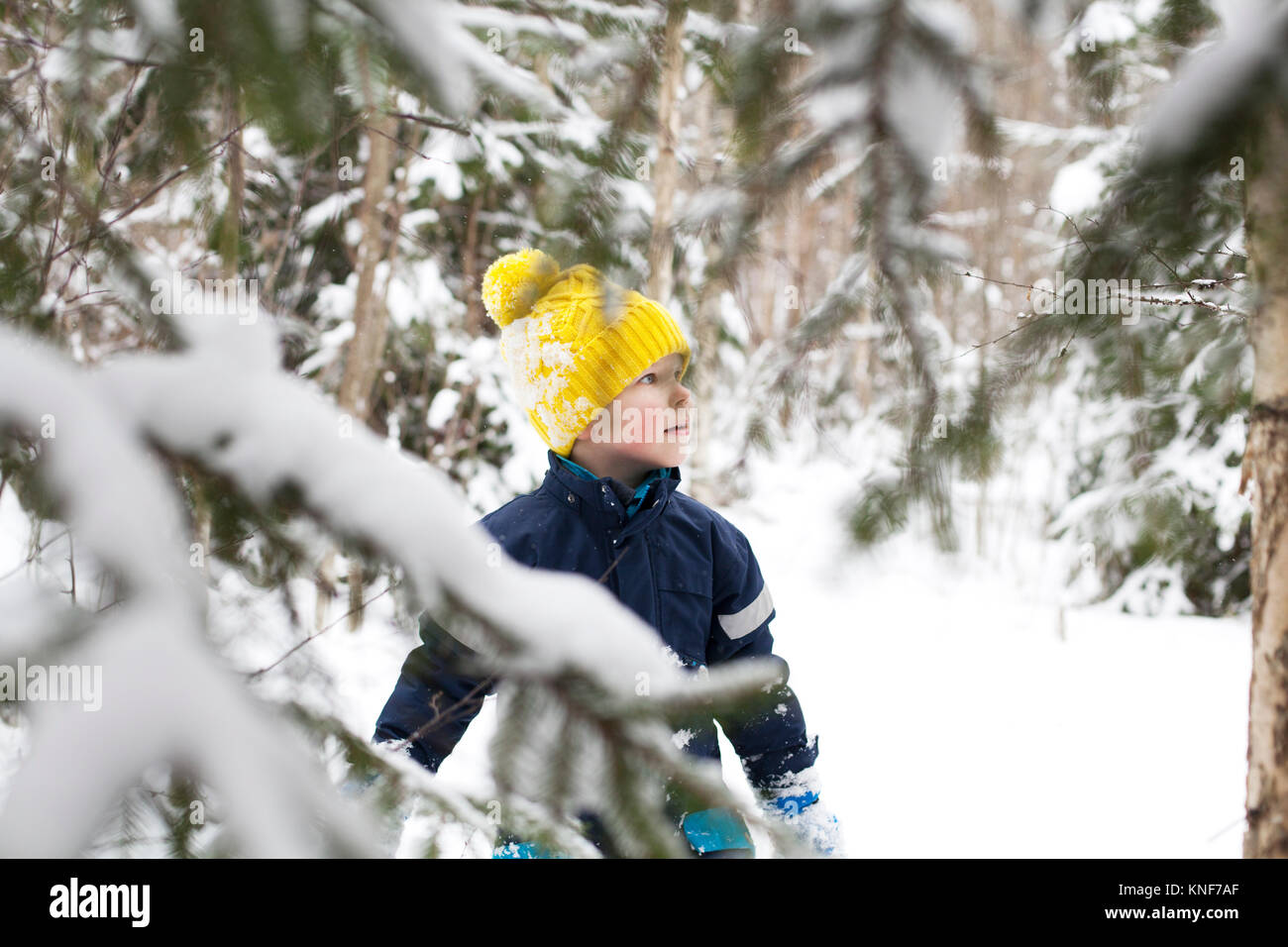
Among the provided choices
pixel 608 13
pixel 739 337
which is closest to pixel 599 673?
pixel 608 13

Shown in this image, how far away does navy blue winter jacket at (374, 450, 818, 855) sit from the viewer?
5.82 ft

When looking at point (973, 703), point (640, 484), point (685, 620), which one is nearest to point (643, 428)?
point (640, 484)

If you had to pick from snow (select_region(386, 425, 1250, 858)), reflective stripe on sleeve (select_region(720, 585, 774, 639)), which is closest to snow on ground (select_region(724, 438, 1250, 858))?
snow (select_region(386, 425, 1250, 858))

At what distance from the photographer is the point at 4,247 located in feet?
4.43

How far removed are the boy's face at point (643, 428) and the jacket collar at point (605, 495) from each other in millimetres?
53

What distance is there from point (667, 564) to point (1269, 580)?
1114 millimetres

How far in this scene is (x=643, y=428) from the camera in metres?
1.83

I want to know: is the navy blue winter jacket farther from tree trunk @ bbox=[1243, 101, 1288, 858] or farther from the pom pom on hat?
tree trunk @ bbox=[1243, 101, 1288, 858]

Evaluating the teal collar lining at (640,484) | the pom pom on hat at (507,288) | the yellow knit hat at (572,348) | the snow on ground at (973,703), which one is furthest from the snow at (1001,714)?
the pom pom on hat at (507,288)

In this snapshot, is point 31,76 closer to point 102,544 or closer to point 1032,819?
point 102,544

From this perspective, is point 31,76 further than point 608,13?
Yes

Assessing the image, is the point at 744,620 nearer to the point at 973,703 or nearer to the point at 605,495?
the point at 605,495
